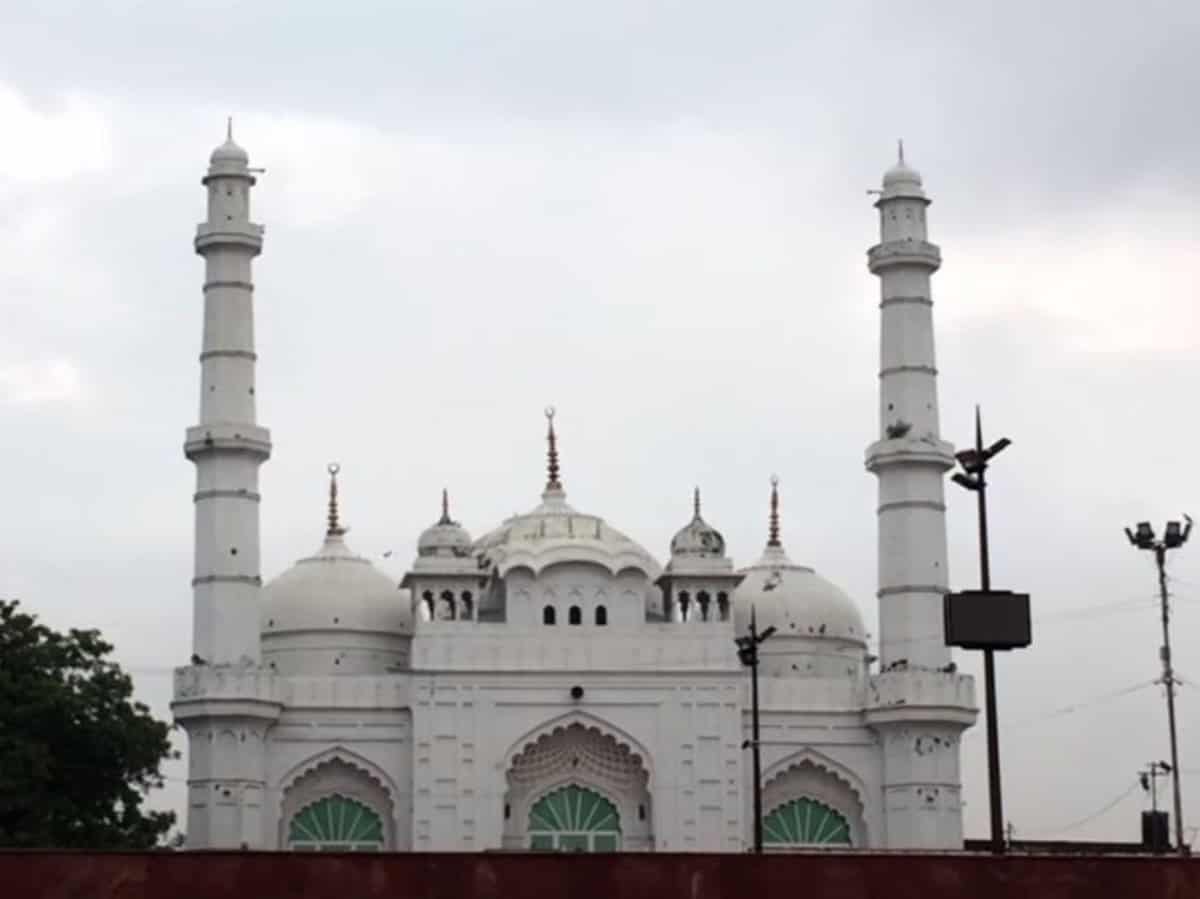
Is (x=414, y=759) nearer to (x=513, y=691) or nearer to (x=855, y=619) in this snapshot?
(x=513, y=691)

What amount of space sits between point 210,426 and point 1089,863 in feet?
88.6

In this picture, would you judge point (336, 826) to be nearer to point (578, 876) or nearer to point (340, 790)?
point (340, 790)

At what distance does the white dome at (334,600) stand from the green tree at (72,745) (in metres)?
8.30

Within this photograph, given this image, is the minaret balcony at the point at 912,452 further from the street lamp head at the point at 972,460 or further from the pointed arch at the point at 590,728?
the street lamp head at the point at 972,460

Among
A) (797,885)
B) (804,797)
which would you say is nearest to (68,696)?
(804,797)

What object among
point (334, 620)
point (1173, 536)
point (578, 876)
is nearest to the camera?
point (578, 876)

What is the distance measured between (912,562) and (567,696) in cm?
623

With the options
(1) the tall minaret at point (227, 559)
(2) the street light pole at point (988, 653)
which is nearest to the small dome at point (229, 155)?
(1) the tall minaret at point (227, 559)

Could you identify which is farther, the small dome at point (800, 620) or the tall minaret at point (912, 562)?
the small dome at point (800, 620)

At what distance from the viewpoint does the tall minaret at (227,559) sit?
44.0m

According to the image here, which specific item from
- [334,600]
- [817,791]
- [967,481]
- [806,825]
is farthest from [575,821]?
[967,481]

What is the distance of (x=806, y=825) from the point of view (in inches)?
1809

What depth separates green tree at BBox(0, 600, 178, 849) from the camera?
38.1m

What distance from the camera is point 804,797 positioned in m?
46.1
